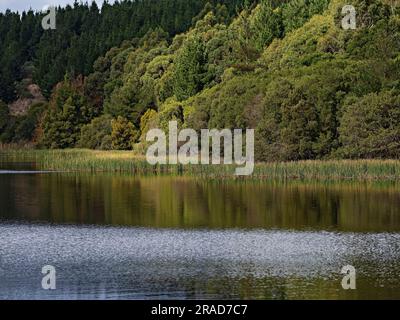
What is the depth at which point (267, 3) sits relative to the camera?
98375 millimetres

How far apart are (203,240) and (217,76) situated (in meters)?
61.7

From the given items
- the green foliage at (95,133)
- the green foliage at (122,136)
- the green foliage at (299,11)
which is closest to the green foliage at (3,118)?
the green foliage at (95,133)

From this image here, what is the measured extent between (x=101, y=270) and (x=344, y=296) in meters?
6.79

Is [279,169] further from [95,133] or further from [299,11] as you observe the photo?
[95,133]

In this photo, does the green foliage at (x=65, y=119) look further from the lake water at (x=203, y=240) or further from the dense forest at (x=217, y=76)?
the lake water at (x=203, y=240)

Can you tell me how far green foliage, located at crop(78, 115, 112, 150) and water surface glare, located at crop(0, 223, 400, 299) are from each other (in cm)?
6381

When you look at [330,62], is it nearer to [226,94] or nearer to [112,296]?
[226,94]

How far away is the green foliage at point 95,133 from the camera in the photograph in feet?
318

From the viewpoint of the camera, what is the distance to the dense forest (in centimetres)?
6166

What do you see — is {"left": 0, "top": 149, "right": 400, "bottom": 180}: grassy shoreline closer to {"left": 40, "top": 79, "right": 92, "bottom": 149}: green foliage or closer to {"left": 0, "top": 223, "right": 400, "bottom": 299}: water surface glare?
{"left": 0, "top": 223, "right": 400, "bottom": 299}: water surface glare

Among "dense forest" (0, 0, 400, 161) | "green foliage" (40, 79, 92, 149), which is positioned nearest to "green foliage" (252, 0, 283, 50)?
"dense forest" (0, 0, 400, 161)
